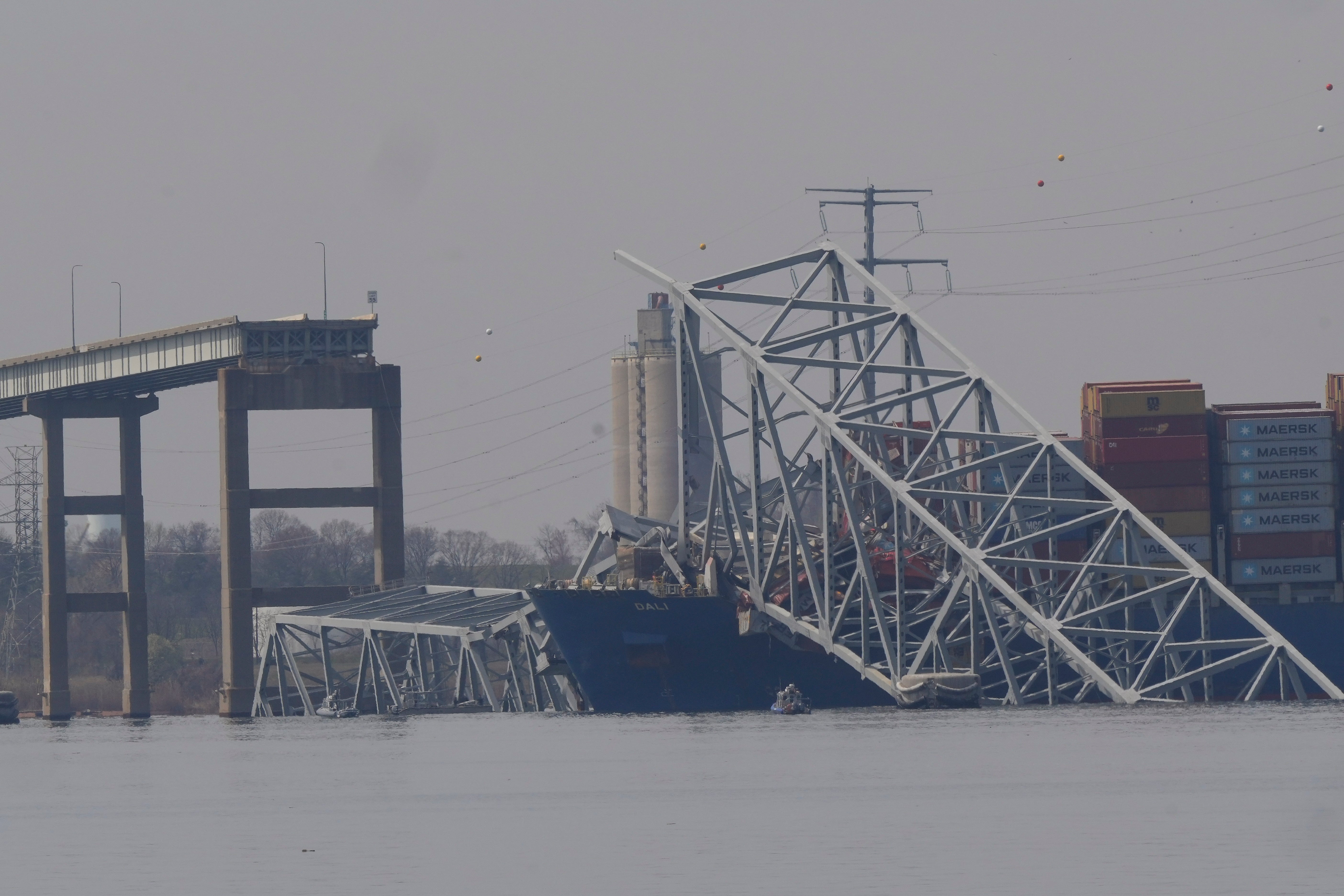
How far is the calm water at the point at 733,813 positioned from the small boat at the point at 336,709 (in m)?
41.8

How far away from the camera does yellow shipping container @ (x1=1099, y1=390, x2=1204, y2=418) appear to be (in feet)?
327

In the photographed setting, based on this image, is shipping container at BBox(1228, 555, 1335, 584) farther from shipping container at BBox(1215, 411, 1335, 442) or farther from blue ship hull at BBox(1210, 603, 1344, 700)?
shipping container at BBox(1215, 411, 1335, 442)

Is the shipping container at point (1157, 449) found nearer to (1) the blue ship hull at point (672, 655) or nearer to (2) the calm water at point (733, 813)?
(1) the blue ship hull at point (672, 655)

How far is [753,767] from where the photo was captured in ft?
198

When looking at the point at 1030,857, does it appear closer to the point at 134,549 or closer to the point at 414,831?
the point at 414,831

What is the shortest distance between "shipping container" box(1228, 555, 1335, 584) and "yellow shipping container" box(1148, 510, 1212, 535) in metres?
2.26

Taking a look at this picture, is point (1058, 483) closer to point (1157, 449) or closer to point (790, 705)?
point (1157, 449)

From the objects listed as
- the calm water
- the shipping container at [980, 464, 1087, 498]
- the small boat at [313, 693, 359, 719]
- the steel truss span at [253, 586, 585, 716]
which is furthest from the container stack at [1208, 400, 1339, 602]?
the small boat at [313, 693, 359, 719]

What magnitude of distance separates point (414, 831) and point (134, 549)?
113m

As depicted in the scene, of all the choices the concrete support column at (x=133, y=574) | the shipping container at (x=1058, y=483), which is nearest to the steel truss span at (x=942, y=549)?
the shipping container at (x=1058, y=483)

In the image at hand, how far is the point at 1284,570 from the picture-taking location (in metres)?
101

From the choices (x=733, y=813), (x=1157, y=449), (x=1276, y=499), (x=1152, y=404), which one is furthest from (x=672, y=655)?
A: (x=733, y=813)

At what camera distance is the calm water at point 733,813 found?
36.5m

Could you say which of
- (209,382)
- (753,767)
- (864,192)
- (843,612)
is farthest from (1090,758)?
(209,382)
